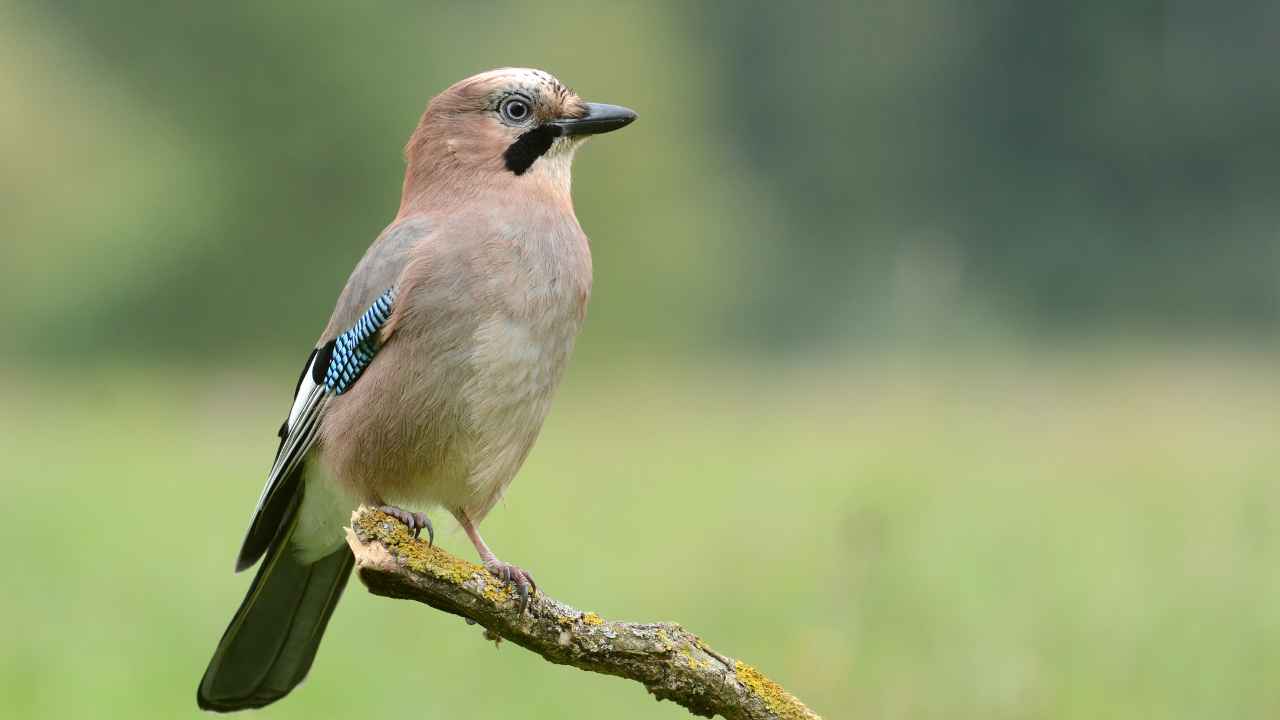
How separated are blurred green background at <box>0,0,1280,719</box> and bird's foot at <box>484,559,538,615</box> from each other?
2.90ft

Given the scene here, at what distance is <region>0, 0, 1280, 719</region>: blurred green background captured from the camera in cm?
582

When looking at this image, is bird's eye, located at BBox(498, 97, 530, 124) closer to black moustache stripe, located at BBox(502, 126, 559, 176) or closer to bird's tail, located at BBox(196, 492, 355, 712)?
black moustache stripe, located at BBox(502, 126, 559, 176)

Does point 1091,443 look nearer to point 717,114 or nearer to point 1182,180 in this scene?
point 1182,180

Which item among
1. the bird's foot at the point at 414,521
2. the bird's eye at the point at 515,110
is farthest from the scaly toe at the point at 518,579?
the bird's eye at the point at 515,110

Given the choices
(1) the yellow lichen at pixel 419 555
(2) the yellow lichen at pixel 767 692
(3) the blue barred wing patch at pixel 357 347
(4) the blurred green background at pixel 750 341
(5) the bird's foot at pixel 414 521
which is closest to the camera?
(1) the yellow lichen at pixel 419 555

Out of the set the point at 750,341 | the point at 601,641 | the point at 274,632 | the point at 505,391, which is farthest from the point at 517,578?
the point at 750,341

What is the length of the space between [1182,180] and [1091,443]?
14193 millimetres

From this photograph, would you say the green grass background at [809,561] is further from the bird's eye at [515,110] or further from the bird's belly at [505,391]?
the bird's eye at [515,110]

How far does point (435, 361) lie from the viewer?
334cm

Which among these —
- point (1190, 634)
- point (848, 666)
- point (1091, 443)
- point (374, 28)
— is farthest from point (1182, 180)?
point (848, 666)

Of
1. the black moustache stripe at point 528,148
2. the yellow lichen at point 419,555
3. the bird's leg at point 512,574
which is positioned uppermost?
the black moustache stripe at point 528,148

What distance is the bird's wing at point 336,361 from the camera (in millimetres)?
3482

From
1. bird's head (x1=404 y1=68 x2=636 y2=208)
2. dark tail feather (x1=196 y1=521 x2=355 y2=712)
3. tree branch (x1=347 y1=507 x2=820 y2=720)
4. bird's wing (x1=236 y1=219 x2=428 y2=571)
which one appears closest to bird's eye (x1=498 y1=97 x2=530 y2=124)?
bird's head (x1=404 y1=68 x2=636 y2=208)

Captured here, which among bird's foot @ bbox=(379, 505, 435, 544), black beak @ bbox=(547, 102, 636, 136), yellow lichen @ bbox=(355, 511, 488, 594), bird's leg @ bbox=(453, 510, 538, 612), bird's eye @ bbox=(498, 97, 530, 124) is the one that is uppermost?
black beak @ bbox=(547, 102, 636, 136)
